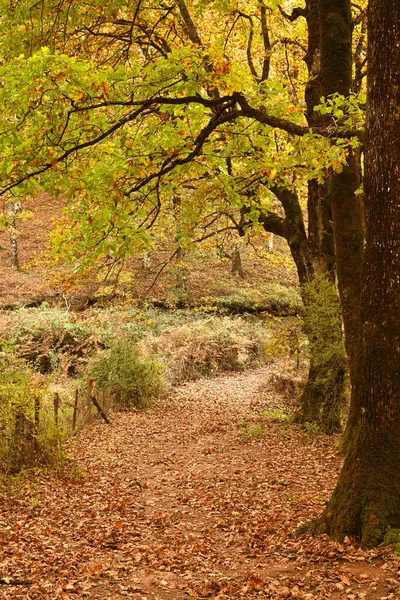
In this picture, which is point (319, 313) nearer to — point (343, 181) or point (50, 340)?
point (343, 181)

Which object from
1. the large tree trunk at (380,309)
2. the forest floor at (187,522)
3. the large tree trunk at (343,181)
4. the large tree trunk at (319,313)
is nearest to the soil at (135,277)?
the large tree trunk at (319,313)

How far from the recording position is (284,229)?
42.0ft

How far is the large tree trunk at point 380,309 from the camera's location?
16.6ft

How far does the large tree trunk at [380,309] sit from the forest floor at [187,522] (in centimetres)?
40

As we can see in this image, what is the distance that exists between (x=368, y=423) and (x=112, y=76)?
4703 millimetres

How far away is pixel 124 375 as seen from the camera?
1552 cm

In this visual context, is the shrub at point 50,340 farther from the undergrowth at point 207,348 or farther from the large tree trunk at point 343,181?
the large tree trunk at point 343,181

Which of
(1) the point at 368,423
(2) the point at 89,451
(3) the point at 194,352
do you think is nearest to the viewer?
(1) the point at 368,423

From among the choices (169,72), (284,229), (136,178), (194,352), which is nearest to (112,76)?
(169,72)

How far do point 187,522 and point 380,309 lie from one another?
4108 millimetres

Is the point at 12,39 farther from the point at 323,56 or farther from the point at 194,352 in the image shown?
the point at 194,352

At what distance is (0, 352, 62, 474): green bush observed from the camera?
873 cm

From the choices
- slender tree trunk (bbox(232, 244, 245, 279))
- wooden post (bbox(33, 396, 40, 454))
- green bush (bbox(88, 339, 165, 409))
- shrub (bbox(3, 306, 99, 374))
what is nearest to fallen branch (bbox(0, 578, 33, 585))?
wooden post (bbox(33, 396, 40, 454))

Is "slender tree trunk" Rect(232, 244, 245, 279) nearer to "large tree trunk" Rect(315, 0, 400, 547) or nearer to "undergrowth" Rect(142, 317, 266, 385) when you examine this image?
"undergrowth" Rect(142, 317, 266, 385)
